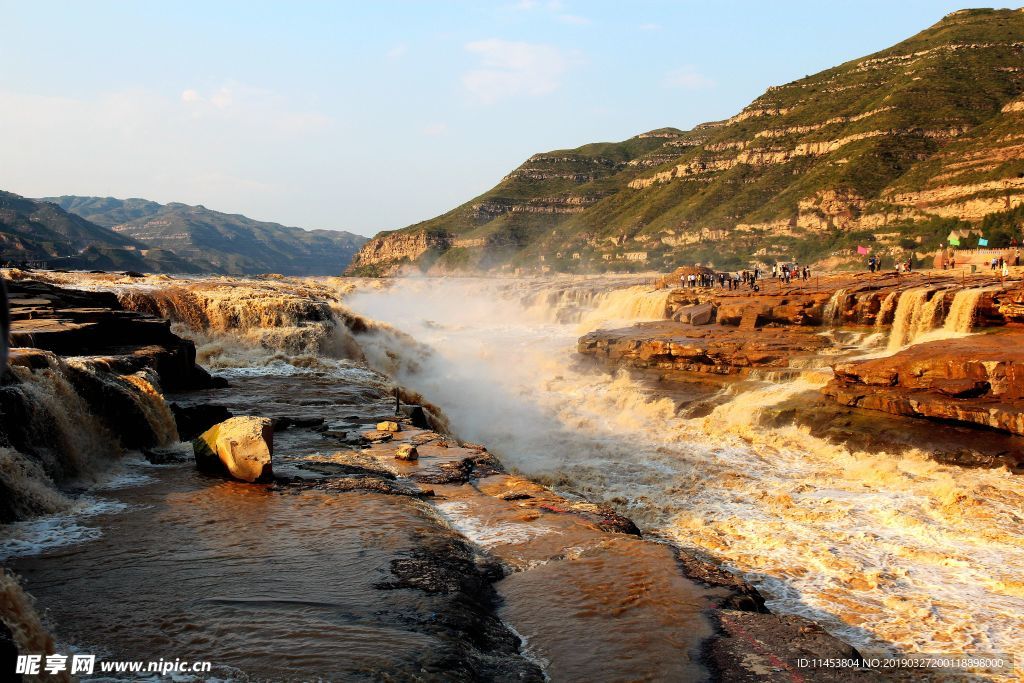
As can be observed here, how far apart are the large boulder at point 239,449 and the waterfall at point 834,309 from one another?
21.9m

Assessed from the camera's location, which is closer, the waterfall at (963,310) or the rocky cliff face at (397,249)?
the waterfall at (963,310)

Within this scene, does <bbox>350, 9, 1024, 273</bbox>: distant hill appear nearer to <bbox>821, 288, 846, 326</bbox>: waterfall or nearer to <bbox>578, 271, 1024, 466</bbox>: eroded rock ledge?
<bbox>578, 271, 1024, 466</bbox>: eroded rock ledge

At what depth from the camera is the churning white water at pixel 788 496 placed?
9.27 metres

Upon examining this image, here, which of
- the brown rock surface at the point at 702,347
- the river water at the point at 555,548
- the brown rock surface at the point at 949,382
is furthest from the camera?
the brown rock surface at the point at 702,347

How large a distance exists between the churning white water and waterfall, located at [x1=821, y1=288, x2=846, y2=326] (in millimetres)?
2821

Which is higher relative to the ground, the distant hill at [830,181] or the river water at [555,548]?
the distant hill at [830,181]

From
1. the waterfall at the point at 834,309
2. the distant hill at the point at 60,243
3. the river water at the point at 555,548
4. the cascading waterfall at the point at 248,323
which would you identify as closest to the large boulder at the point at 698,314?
the waterfall at the point at 834,309

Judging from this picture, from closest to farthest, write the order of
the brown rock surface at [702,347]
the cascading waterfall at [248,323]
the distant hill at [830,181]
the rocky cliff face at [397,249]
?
the cascading waterfall at [248,323] → the brown rock surface at [702,347] → the distant hill at [830,181] → the rocky cliff face at [397,249]

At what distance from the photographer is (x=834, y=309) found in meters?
26.3

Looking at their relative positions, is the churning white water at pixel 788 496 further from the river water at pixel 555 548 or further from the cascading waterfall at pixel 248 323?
the cascading waterfall at pixel 248 323

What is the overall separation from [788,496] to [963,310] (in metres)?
11.7

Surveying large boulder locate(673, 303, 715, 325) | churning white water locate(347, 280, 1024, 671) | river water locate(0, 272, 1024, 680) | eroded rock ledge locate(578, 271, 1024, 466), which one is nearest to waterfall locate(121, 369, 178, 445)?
river water locate(0, 272, 1024, 680)

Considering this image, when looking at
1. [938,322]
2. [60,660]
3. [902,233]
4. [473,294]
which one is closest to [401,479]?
[60,660]

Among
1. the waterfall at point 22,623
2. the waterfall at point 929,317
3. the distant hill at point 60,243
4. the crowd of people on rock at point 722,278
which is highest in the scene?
the distant hill at point 60,243
